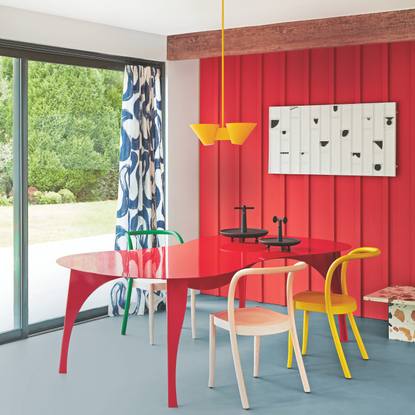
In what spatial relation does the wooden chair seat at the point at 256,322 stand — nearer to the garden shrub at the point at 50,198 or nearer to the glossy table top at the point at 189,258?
the glossy table top at the point at 189,258

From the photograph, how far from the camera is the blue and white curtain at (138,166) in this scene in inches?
175

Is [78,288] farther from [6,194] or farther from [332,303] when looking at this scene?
[332,303]

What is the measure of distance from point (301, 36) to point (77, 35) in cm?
193

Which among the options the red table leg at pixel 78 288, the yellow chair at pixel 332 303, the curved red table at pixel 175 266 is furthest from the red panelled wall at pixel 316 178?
the red table leg at pixel 78 288

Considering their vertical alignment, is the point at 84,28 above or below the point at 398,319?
above

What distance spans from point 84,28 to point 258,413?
330cm

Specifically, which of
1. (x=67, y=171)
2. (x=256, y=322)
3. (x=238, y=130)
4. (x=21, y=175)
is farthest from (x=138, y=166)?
(x=256, y=322)

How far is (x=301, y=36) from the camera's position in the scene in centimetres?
432

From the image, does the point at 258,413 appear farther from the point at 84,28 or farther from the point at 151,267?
the point at 84,28

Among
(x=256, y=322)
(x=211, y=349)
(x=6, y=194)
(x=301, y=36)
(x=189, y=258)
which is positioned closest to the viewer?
(x=256, y=322)

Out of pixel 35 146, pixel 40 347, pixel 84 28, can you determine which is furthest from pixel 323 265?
pixel 84 28

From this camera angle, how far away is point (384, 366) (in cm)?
328

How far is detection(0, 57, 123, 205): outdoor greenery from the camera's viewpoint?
3.78 meters

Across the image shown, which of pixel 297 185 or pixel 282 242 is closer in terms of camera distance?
pixel 282 242
